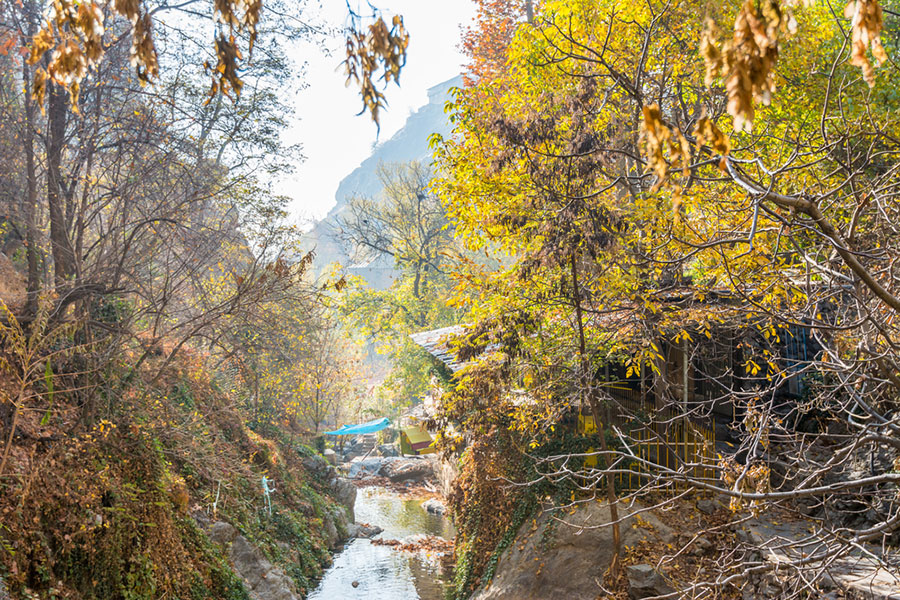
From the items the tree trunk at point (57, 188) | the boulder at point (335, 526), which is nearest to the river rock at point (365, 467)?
the boulder at point (335, 526)

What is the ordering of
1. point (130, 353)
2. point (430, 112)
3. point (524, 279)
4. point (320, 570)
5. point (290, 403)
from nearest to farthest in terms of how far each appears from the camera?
point (524, 279), point (130, 353), point (320, 570), point (290, 403), point (430, 112)

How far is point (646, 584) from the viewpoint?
300 inches

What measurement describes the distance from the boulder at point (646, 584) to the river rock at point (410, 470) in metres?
18.0

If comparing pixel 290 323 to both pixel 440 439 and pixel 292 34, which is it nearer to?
pixel 292 34

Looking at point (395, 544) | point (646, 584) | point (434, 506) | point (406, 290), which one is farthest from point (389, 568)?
point (406, 290)

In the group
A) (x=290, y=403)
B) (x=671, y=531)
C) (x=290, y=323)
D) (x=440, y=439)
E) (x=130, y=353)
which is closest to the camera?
(x=671, y=531)

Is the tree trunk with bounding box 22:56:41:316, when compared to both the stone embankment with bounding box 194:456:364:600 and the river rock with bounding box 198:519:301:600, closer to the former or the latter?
the stone embankment with bounding box 194:456:364:600

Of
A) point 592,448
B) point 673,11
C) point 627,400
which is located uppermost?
point 673,11

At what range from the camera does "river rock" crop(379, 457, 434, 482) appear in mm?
25625

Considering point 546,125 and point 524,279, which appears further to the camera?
point 524,279

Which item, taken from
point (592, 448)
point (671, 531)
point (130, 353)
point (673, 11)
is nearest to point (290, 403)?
point (130, 353)

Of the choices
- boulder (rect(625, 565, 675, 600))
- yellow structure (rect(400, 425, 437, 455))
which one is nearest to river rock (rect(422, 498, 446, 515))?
yellow structure (rect(400, 425, 437, 455))

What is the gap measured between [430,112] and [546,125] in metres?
155

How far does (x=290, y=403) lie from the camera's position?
20.6 metres
